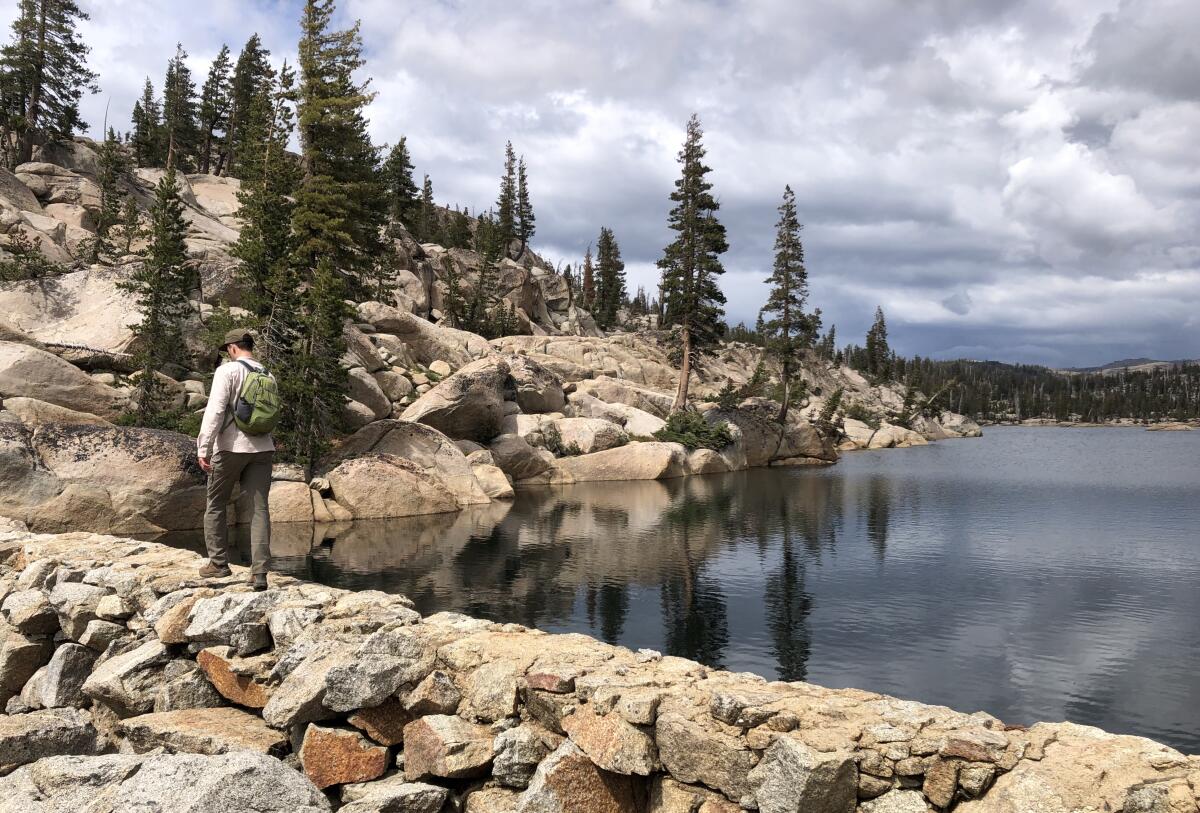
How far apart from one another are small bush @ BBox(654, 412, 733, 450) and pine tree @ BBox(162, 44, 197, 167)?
191 feet

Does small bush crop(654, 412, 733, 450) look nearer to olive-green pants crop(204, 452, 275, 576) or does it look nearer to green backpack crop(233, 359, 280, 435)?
olive-green pants crop(204, 452, 275, 576)

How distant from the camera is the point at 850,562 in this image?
2234cm

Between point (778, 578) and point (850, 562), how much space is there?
3.50 meters

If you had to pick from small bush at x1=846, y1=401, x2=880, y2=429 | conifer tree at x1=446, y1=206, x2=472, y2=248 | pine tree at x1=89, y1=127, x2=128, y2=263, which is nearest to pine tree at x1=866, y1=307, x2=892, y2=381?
small bush at x1=846, y1=401, x2=880, y2=429

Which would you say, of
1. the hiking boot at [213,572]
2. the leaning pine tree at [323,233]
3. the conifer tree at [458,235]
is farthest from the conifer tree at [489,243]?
the hiking boot at [213,572]

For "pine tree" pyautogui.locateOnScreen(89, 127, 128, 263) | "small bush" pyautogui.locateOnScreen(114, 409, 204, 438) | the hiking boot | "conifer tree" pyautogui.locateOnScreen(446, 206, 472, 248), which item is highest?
"conifer tree" pyautogui.locateOnScreen(446, 206, 472, 248)

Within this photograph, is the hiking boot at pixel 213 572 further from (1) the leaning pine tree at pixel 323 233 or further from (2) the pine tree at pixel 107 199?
(2) the pine tree at pixel 107 199

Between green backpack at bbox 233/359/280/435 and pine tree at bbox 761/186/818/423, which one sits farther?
pine tree at bbox 761/186/818/423

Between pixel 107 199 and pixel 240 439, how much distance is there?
47268mm

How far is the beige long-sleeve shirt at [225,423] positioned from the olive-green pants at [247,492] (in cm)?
11

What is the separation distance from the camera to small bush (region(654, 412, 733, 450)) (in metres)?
51.0

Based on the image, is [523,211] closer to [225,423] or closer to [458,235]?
[458,235]

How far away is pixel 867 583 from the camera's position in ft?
64.6

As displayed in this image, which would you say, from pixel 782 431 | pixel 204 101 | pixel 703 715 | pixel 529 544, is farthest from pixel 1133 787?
pixel 204 101
